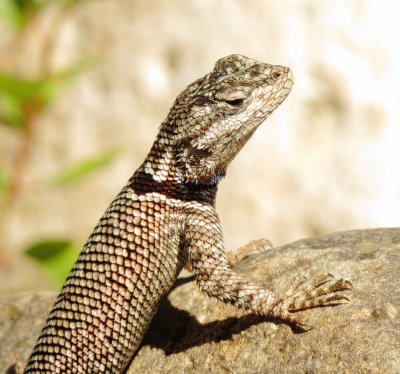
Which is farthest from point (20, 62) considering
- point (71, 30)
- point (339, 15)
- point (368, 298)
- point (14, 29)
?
point (368, 298)

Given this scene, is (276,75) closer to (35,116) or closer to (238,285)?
(238,285)

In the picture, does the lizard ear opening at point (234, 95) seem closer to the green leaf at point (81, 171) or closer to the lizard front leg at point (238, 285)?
the lizard front leg at point (238, 285)

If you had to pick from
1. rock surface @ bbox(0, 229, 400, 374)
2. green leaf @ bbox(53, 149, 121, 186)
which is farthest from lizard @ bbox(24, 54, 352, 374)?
green leaf @ bbox(53, 149, 121, 186)

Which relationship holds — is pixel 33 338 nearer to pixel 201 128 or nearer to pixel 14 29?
pixel 201 128

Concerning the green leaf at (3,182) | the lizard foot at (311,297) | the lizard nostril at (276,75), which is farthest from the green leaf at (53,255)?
the lizard foot at (311,297)

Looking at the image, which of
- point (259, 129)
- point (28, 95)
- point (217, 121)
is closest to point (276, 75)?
point (217, 121)

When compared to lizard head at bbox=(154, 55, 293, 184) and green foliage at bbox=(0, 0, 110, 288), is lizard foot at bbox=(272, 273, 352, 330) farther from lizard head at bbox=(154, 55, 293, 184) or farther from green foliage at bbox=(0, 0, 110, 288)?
green foliage at bbox=(0, 0, 110, 288)
